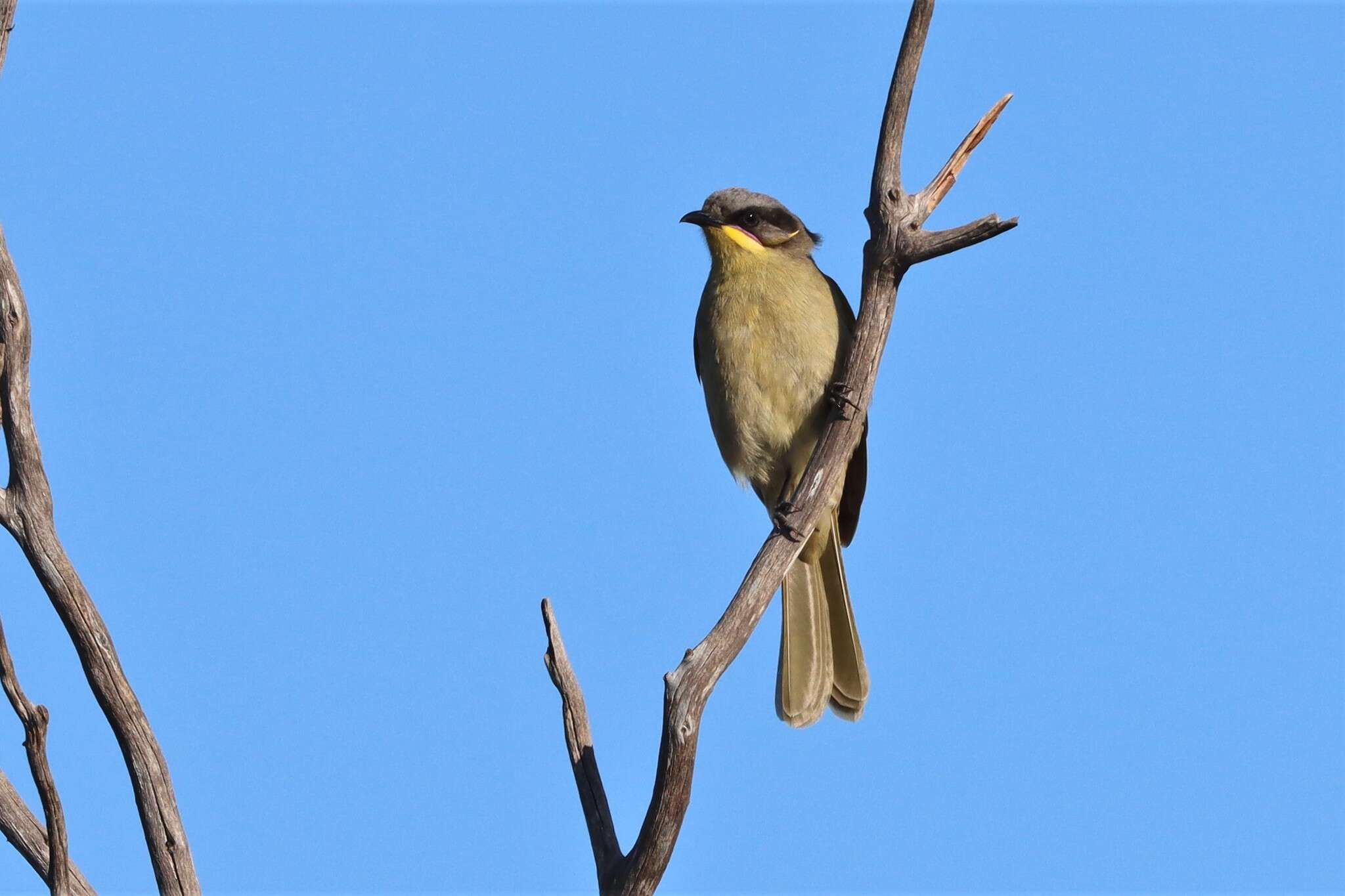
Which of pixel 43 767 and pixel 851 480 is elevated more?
pixel 851 480

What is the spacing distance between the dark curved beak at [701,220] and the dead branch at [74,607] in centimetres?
332

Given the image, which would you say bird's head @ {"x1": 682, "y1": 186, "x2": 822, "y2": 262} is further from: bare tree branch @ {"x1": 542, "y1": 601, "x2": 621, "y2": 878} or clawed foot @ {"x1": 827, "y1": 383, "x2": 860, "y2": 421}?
bare tree branch @ {"x1": 542, "y1": 601, "x2": 621, "y2": 878}

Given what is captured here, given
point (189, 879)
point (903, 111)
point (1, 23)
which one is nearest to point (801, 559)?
point (903, 111)

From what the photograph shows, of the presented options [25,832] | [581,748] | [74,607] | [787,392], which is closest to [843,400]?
[787,392]

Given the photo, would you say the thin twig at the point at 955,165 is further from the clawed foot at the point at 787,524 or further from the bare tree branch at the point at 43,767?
the bare tree branch at the point at 43,767

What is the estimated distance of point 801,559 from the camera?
748 cm

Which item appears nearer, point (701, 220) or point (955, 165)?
point (955, 165)

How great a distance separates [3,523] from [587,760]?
2.23m

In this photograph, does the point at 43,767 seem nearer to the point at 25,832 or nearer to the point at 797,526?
the point at 25,832

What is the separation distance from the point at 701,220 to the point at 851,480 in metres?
1.58

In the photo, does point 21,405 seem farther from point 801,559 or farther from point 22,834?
point 801,559

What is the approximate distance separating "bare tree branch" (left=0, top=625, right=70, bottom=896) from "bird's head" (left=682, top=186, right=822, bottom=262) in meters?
3.93

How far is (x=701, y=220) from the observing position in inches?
285

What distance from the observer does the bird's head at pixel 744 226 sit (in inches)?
285
